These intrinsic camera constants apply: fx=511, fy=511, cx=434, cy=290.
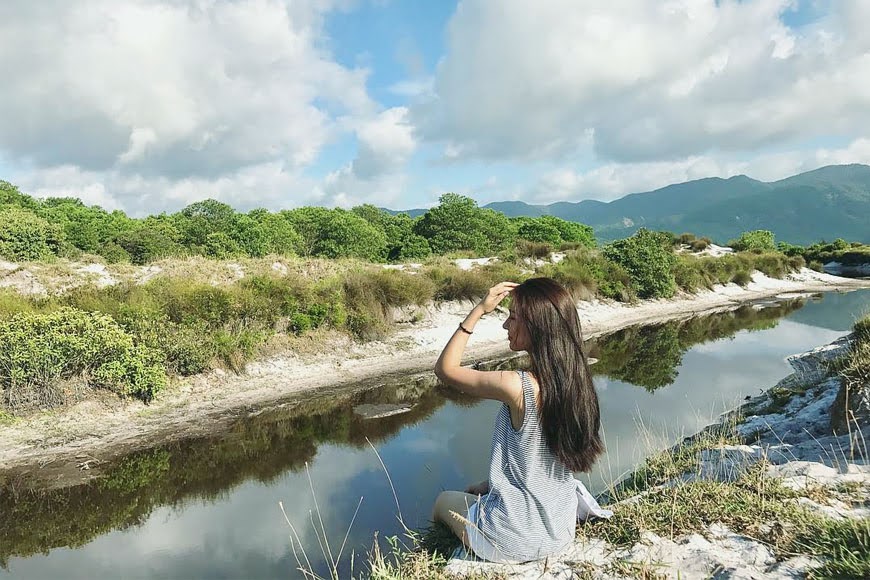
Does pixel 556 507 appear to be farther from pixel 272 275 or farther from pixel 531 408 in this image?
pixel 272 275

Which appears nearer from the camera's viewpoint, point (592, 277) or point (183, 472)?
point (183, 472)

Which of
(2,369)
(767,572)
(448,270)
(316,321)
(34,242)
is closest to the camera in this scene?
(767,572)

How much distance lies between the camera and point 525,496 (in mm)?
3545

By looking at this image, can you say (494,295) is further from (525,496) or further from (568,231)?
(568,231)

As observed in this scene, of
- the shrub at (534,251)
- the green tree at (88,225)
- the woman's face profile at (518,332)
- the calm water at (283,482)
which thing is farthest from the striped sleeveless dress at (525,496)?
the green tree at (88,225)

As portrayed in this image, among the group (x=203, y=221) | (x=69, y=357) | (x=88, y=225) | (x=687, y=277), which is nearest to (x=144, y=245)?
(x=88, y=225)

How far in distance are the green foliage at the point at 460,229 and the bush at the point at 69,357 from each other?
138ft

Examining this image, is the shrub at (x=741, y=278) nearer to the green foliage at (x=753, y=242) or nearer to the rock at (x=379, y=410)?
the green foliage at (x=753, y=242)

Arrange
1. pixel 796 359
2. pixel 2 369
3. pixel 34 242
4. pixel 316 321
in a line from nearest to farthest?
pixel 2 369
pixel 796 359
pixel 316 321
pixel 34 242

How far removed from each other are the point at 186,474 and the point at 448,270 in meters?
15.6

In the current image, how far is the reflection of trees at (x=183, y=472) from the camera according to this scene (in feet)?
22.8

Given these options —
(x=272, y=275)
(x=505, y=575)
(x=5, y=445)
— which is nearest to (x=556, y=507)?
(x=505, y=575)

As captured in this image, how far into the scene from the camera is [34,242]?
90.9 feet

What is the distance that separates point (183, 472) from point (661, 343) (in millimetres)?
18281
